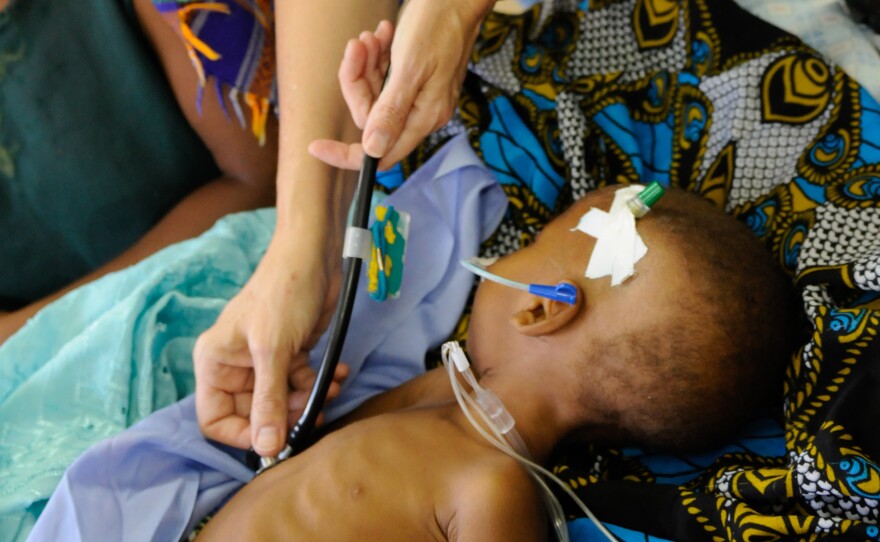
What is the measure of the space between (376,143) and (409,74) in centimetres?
13

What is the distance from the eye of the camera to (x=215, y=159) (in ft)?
5.19

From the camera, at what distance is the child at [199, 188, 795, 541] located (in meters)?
0.93

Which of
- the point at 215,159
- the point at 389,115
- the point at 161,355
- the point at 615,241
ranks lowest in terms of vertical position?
the point at 161,355

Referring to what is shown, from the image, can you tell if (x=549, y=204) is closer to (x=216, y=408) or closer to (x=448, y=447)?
(x=448, y=447)

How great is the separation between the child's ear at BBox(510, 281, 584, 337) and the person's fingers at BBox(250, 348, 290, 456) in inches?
13.2

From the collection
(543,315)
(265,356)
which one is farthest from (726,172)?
(265,356)

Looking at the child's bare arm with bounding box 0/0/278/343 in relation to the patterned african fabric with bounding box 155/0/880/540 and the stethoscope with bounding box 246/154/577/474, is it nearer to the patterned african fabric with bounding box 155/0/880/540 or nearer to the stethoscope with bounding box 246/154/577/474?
the patterned african fabric with bounding box 155/0/880/540

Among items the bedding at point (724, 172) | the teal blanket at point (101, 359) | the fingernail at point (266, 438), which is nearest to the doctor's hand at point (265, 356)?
the fingernail at point (266, 438)

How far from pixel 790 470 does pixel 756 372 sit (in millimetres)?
168

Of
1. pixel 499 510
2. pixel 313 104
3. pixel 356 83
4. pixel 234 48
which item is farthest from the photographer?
pixel 234 48

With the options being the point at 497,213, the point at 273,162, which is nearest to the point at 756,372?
the point at 497,213

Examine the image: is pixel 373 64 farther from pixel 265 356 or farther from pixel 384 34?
pixel 265 356

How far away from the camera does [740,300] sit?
96cm

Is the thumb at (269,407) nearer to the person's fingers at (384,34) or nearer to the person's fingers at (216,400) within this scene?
the person's fingers at (216,400)
